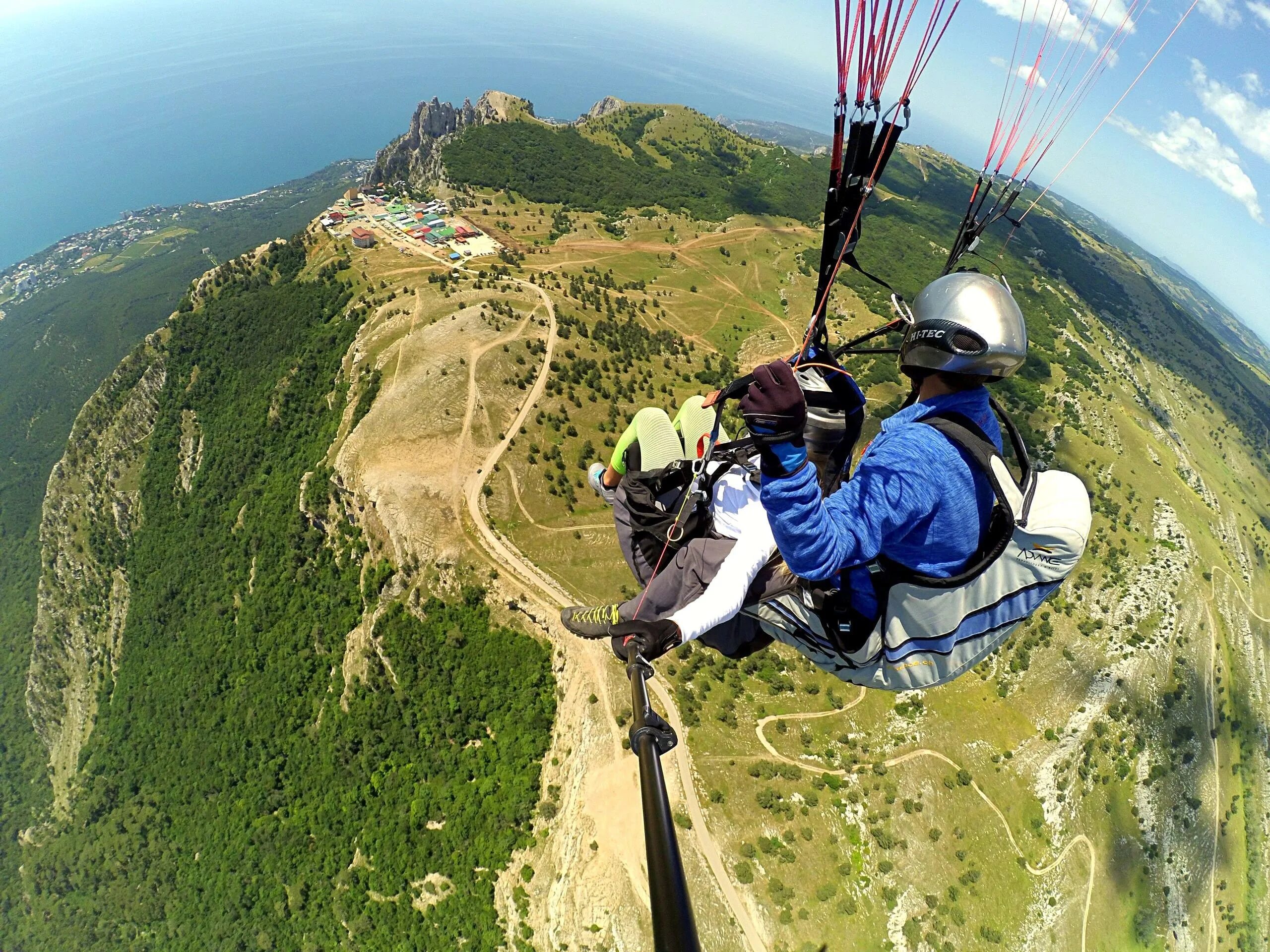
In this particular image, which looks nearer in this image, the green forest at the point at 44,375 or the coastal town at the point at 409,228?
the green forest at the point at 44,375

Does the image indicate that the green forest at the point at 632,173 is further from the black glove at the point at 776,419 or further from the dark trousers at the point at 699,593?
the black glove at the point at 776,419

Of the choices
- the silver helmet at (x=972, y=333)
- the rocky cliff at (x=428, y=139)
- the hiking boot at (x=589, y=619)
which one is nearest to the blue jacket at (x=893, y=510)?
the silver helmet at (x=972, y=333)

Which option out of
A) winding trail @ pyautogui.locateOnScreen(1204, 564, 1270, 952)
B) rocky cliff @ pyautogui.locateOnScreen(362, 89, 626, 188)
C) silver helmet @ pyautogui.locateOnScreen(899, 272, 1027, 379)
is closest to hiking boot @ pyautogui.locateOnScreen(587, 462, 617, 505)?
silver helmet @ pyautogui.locateOnScreen(899, 272, 1027, 379)

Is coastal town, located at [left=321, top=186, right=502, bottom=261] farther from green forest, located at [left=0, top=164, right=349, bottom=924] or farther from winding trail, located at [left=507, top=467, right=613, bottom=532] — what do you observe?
green forest, located at [left=0, top=164, right=349, bottom=924]

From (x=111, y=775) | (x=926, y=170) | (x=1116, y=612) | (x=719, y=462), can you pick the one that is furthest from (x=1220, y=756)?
(x=926, y=170)

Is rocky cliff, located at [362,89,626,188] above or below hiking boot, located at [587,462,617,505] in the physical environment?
below
